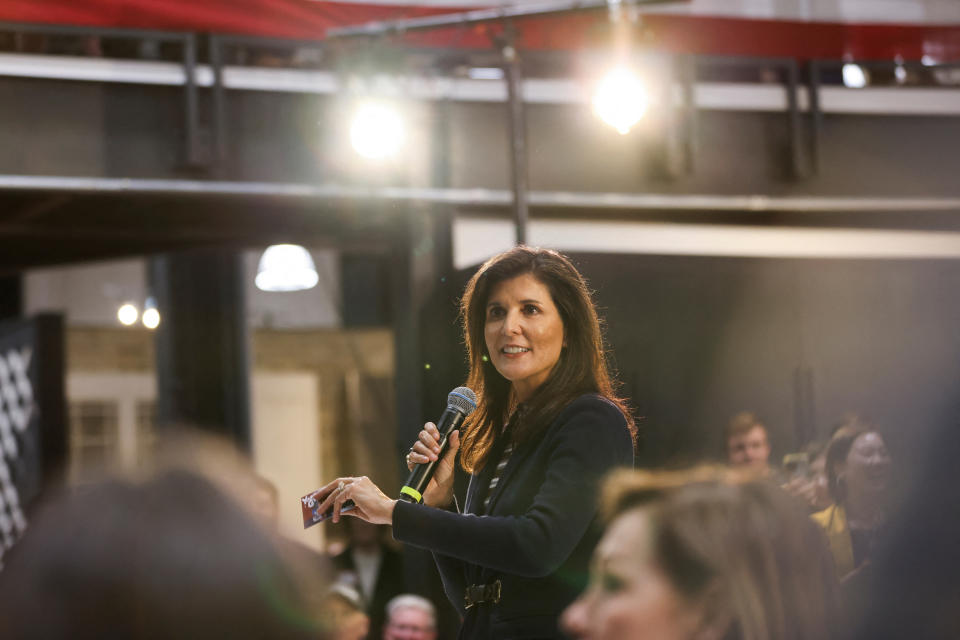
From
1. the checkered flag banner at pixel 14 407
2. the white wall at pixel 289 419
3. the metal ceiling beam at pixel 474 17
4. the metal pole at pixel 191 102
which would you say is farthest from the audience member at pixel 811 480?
the checkered flag banner at pixel 14 407

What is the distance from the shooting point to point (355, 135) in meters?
1.58

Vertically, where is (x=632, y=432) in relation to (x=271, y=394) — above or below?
above

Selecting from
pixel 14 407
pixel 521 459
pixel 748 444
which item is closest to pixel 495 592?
pixel 521 459

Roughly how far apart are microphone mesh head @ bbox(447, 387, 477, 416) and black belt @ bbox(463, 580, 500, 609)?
170 millimetres

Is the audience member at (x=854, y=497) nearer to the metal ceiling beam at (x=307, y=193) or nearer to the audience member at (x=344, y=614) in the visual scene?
the audience member at (x=344, y=614)

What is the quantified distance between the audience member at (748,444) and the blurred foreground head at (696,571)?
14 centimetres

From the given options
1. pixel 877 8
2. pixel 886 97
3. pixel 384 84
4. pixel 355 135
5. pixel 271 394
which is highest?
pixel 877 8

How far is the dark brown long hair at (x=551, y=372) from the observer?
106 cm

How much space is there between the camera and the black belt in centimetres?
99

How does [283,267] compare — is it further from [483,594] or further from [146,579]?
[146,579]

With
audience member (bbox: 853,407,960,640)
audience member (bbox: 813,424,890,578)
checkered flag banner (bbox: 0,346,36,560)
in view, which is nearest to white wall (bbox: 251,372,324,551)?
audience member (bbox: 813,424,890,578)

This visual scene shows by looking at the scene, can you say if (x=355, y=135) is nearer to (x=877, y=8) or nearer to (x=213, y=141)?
(x=877, y=8)

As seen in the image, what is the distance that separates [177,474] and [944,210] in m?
1.77

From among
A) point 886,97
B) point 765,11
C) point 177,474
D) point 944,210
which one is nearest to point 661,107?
point 765,11
